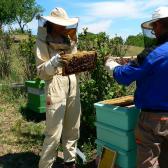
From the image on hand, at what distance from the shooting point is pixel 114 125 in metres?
4.33

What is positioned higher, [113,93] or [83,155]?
[113,93]

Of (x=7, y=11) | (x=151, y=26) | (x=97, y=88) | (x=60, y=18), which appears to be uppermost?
(x=7, y=11)

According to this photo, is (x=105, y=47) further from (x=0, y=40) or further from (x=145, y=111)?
(x=0, y=40)

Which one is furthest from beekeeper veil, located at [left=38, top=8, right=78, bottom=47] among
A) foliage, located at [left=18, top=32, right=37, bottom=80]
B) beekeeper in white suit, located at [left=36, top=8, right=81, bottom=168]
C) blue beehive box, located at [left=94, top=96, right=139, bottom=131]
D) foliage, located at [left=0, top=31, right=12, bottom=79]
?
foliage, located at [left=0, top=31, right=12, bottom=79]

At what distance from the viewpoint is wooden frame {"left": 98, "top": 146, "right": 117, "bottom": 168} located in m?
4.35

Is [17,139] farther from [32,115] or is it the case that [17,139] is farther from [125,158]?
[125,158]

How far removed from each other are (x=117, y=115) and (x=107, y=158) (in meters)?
0.55

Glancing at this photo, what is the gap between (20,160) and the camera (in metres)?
5.58

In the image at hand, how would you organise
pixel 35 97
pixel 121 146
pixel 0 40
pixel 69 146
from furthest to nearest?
pixel 0 40 < pixel 35 97 < pixel 69 146 < pixel 121 146

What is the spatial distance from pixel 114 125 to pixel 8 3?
5696 cm

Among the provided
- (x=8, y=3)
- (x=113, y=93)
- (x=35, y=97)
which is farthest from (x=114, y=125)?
(x=8, y=3)

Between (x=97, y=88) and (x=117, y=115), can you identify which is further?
(x=97, y=88)

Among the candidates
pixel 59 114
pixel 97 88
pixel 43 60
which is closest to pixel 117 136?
pixel 59 114

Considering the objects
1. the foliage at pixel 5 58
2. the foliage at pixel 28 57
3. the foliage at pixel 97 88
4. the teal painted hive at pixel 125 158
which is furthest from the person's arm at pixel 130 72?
the foliage at pixel 5 58
